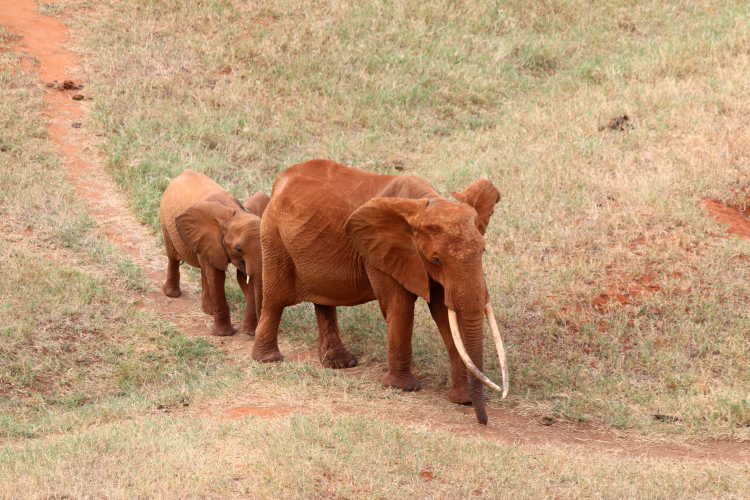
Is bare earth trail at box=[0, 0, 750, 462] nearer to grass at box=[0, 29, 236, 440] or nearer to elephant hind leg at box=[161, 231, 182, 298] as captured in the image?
elephant hind leg at box=[161, 231, 182, 298]

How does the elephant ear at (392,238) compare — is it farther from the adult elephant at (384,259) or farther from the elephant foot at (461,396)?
the elephant foot at (461,396)

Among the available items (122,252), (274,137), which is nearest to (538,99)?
(274,137)

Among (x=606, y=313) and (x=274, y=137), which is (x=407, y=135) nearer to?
(x=274, y=137)

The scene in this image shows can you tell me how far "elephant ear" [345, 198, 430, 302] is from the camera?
9.03 meters

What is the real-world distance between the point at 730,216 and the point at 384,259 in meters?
5.32

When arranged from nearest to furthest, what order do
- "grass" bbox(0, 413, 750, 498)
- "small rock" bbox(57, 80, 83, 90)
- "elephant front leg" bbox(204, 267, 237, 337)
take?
"grass" bbox(0, 413, 750, 498) < "elephant front leg" bbox(204, 267, 237, 337) < "small rock" bbox(57, 80, 83, 90)

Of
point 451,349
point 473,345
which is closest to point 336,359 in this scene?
point 451,349

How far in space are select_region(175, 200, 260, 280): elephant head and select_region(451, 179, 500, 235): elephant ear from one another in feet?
8.94

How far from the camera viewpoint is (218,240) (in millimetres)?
11695

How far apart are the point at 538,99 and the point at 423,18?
3497 millimetres

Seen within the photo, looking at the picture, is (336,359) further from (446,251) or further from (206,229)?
(446,251)

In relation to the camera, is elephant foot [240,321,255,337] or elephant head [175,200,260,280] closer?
elephant head [175,200,260,280]

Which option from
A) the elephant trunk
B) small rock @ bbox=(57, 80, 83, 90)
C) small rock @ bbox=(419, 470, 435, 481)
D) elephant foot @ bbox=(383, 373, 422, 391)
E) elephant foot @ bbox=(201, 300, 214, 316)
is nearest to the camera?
small rock @ bbox=(419, 470, 435, 481)

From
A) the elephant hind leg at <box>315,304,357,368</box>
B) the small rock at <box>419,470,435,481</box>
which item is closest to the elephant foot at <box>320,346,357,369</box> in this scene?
the elephant hind leg at <box>315,304,357,368</box>
